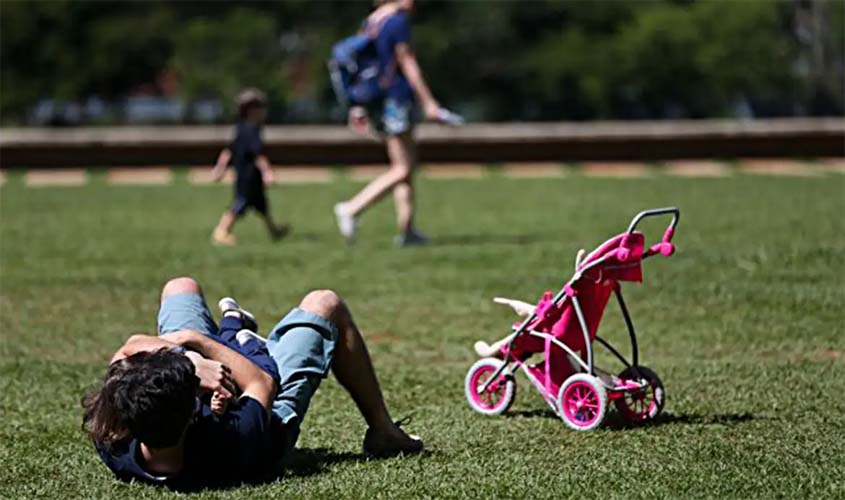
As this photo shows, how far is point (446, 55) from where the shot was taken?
4981 cm

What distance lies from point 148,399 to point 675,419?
241 cm

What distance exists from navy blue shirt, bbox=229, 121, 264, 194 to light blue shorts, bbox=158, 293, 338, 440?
8027 millimetres

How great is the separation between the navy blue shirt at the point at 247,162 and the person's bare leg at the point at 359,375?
8037 millimetres

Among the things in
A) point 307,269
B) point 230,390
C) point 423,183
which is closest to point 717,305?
point 307,269

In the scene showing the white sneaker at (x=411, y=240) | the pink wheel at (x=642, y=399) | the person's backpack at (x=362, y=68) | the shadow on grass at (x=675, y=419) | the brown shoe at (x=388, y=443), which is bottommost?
the white sneaker at (x=411, y=240)

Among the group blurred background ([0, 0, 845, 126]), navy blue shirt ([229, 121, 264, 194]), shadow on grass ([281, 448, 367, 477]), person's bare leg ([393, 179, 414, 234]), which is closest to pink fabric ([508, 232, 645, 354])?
shadow on grass ([281, 448, 367, 477])

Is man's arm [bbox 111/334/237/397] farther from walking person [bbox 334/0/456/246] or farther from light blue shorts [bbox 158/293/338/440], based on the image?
walking person [bbox 334/0/456/246]

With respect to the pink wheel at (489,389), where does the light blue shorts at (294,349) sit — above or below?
above

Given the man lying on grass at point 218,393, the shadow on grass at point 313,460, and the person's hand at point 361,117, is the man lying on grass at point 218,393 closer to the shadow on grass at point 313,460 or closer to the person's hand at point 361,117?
the shadow on grass at point 313,460

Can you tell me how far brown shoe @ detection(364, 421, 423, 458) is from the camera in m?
5.87

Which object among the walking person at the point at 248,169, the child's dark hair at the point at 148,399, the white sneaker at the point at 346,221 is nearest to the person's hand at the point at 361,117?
the white sneaker at the point at 346,221

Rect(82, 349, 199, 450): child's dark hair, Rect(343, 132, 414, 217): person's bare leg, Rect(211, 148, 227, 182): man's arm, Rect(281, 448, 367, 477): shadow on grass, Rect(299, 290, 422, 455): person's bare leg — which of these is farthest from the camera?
Rect(211, 148, 227, 182): man's arm

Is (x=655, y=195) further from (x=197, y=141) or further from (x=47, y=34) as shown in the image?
(x=47, y=34)

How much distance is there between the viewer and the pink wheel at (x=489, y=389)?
6.61 metres
